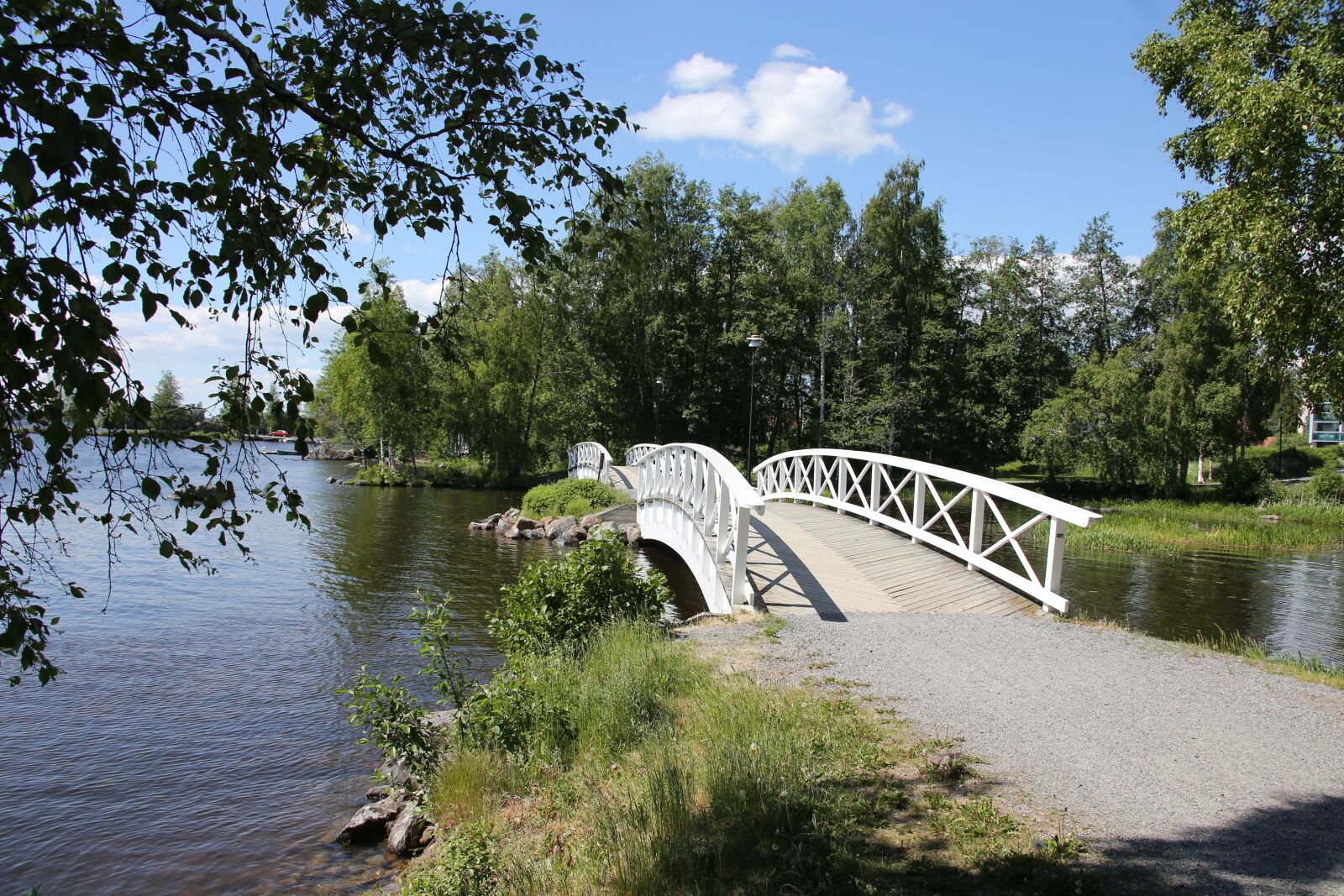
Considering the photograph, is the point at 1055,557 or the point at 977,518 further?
the point at 977,518

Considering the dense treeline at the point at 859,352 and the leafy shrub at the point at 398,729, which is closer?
the leafy shrub at the point at 398,729

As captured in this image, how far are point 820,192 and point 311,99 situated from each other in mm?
37219

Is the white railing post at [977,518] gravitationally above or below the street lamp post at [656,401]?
below

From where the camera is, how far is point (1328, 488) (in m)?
30.8

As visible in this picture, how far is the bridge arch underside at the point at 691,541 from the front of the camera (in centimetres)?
1053

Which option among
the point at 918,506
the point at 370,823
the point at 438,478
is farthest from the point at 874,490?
the point at 438,478

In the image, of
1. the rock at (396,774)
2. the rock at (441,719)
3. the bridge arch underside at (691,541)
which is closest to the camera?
the rock at (396,774)

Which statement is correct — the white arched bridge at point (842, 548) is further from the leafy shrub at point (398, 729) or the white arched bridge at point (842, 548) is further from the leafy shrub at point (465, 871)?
the leafy shrub at point (465, 871)

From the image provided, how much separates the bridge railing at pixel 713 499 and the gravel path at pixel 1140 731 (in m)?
1.23

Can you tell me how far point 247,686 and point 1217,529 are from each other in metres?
26.9

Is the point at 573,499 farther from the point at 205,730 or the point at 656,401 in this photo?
the point at 205,730

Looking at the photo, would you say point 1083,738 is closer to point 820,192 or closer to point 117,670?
point 117,670

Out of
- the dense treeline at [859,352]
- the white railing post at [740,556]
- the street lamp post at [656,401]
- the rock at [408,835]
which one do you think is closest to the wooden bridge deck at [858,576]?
the white railing post at [740,556]

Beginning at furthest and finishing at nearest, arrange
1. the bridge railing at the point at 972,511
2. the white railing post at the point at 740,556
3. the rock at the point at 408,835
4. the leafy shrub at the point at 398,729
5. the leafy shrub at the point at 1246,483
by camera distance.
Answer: the leafy shrub at the point at 1246,483 → the bridge railing at the point at 972,511 → the white railing post at the point at 740,556 → the leafy shrub at the point at 398,729 → the rock at the point at 408,835
